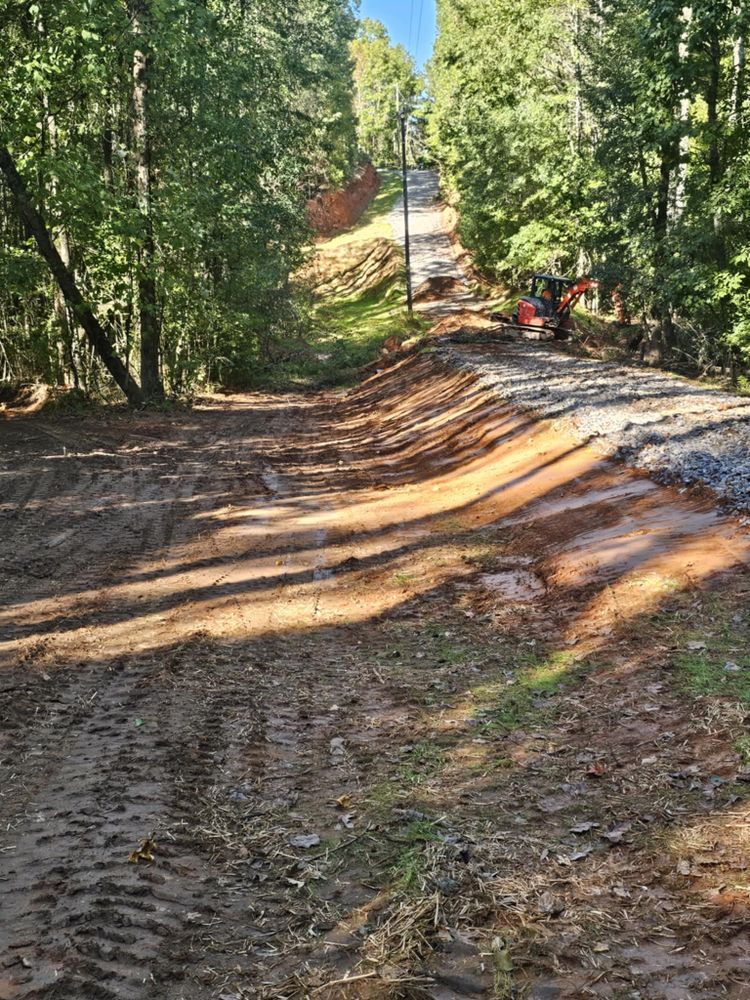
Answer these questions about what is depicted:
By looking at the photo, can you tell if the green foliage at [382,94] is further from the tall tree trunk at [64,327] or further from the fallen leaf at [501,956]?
the fallen leaf at [501,956]

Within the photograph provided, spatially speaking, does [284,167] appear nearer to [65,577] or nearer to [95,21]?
[95,21]

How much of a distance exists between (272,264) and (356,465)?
12.1 m

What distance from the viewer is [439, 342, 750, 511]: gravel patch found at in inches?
395

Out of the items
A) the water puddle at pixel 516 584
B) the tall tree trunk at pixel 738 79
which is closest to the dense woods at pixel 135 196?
the water puddle at pixel 516 584

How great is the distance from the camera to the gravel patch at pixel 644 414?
1003 cm

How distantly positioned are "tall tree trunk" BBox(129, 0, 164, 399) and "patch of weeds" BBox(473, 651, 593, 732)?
14.4m

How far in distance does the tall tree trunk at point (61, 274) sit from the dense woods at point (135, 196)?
41 millimetres

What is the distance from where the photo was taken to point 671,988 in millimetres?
3000

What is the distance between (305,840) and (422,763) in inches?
41.9

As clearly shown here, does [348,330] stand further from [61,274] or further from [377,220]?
[377,220]

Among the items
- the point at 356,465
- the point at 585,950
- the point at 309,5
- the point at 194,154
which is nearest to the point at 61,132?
the point at 194,154

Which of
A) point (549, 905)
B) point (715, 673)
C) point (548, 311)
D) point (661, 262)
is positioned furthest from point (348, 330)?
point (549, 905)

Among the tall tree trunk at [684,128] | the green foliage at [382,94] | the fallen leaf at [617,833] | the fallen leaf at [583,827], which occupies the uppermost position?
the green foliage at [382,94]

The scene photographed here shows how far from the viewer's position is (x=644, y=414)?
1388cm
